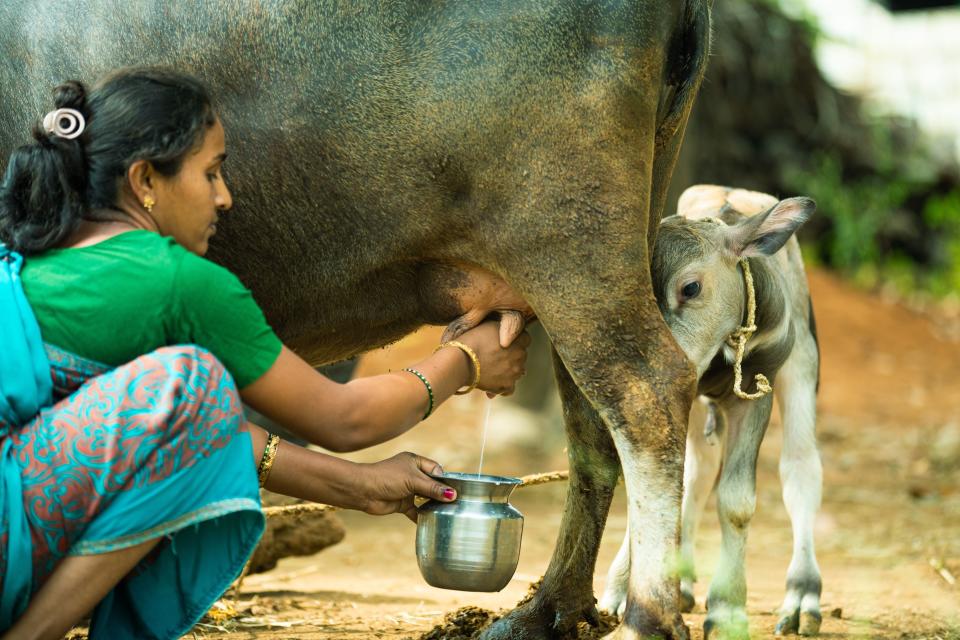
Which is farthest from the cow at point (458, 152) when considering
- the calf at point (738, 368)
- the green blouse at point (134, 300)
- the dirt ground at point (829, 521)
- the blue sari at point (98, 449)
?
the dirt ground at point (829, 521)

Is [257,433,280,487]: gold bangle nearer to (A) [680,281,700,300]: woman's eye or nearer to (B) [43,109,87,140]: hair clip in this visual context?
(B) [43,109,87,140]: hair clip

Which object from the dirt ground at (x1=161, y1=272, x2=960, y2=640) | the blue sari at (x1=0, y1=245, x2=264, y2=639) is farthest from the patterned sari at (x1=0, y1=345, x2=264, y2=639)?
→ the dirt ground at (x1=161, y1=272, x2=960, y2=640)

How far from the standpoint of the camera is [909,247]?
47.6 feet

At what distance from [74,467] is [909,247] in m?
13.1

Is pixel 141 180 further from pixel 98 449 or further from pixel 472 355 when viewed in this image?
pixel 472 355

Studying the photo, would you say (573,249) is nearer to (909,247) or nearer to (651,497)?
(651,497)

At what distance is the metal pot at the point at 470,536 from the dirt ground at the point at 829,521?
2.69ft

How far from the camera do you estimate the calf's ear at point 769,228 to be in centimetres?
402

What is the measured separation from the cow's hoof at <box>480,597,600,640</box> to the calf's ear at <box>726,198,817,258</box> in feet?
4.10

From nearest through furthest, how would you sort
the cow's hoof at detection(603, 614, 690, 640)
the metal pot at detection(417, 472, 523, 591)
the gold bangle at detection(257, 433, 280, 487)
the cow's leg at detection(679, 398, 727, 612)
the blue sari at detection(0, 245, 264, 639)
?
1. the blue sari at detection(0, 245, 264, 639)
2. the gold bangle at detection(257, 433, 280, 487)
3. the cow's hoof at detection(603, 614, 690, 640)
4. the metal pot at detection(417, 472, 523, 591)
5. the cow's leg at detection(679, 398, 727, 612)

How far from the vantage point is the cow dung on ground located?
5.33 m

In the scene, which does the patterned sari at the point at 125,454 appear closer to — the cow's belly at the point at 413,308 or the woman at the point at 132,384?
the woman at the point at 132,384

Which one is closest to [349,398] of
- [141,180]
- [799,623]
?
[141,180]

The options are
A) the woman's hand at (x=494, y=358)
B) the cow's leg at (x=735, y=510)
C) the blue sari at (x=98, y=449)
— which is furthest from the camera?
the cow's leg at (x=735, y=510)
